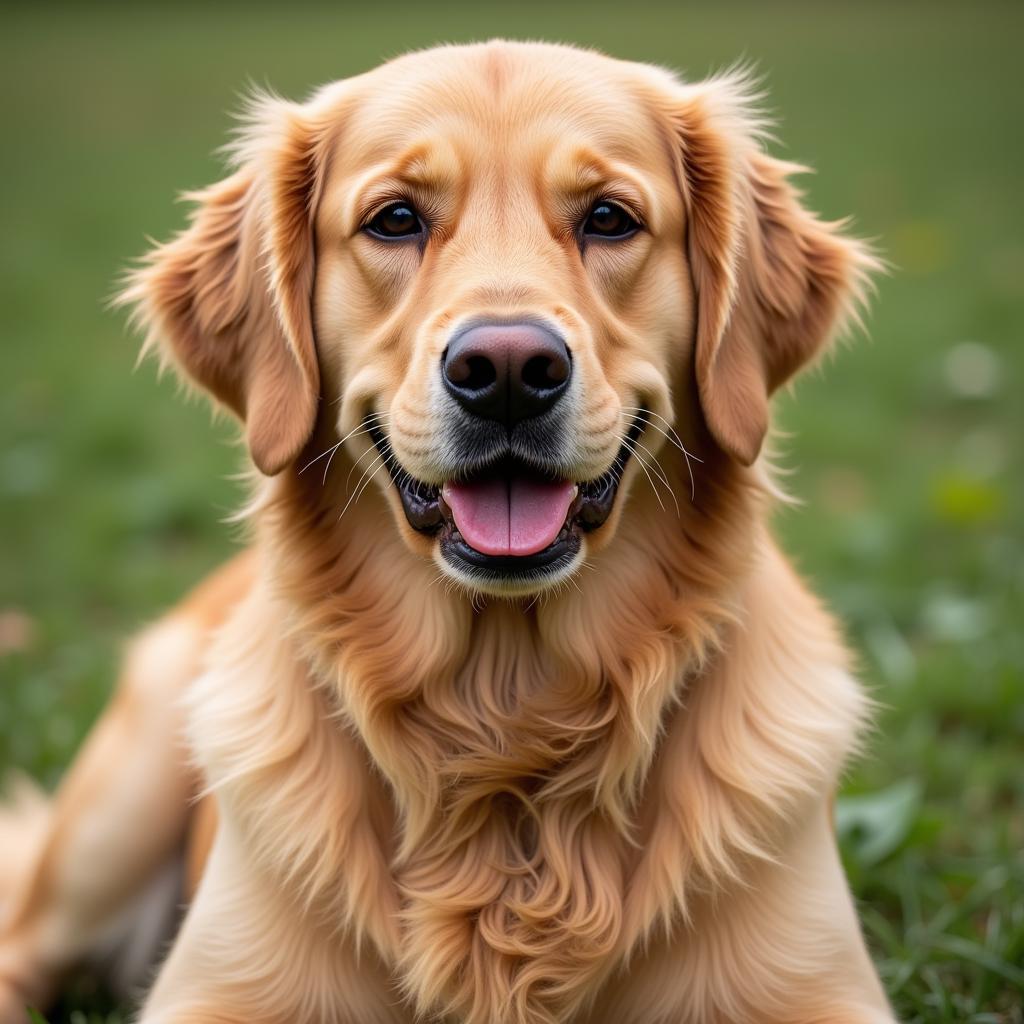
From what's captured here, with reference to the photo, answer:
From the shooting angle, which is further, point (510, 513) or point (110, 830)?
point (110, 830)

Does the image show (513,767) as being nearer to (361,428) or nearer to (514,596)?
(514,596)

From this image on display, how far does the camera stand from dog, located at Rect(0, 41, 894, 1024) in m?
2.71

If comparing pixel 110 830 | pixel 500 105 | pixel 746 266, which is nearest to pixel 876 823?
pixel 746 266

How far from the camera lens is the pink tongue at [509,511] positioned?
2.69 m

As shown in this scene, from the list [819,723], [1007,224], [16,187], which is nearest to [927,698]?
[819,723]

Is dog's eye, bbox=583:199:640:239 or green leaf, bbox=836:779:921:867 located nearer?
dog's eye, bbox=583:199:640:239

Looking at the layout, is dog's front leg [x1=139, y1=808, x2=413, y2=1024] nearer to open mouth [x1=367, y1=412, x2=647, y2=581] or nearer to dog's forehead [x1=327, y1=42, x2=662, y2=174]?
open mouth [x1=367, y1=412, x2=647, y2=581]

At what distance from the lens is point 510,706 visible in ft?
9.51

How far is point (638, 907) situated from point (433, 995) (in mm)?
446

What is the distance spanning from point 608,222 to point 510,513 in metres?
0.68

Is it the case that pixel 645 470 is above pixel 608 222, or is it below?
below

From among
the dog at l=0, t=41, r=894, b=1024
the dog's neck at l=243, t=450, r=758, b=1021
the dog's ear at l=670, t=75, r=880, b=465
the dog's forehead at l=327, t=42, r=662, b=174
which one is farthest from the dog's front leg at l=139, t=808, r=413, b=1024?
the dog's forehead at l=327, t=42, r=662, b=174

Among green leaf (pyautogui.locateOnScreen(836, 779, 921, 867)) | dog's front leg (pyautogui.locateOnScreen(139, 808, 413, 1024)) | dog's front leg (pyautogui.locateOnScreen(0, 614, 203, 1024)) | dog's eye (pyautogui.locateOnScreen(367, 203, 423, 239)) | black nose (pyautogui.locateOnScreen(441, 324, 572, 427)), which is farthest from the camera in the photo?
green leaf (pyautogui.locateOnScreen(836, 779, 921, 867))

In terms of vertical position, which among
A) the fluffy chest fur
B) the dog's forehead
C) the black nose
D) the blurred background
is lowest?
the blurred background
